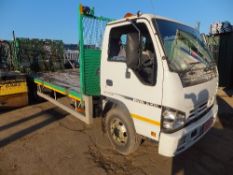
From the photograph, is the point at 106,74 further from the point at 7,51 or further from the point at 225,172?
the point at 7,51

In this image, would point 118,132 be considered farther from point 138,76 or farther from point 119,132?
point 138,76

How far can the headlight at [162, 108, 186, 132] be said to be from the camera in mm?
2471

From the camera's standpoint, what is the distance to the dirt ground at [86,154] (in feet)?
9.85

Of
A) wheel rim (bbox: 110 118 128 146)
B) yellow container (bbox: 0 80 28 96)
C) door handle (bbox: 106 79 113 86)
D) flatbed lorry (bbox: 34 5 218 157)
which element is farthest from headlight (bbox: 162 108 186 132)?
yellow container (bbox: 0 80 28 96)

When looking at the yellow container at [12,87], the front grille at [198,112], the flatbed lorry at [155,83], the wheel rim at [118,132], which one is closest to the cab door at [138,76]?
the flatbed lorry at [155,83]

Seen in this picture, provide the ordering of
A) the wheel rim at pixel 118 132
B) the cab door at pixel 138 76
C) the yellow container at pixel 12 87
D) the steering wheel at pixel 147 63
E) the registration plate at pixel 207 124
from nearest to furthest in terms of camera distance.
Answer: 1. the cab door at pixel 138 76
2. the steering wheel at pixel 147 63
3. the registration plate at pixel 207 124
4. the wheel rim at pixel 118 132
5. the yellow container at pixel 12 87

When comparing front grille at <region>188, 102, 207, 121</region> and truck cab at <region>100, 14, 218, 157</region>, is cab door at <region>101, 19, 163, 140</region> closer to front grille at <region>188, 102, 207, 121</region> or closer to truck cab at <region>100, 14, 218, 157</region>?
truck cab at <region>100, 14, 218, 157</region>

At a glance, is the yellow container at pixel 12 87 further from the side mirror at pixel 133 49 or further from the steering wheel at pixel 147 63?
the steering wheel at pixel 147 63

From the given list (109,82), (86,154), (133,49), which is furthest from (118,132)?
(133,49)

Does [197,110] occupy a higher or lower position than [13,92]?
higher

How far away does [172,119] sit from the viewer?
247cm

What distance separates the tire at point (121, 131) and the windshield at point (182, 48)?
44.2 inches

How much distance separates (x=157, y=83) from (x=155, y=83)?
0.03 meters

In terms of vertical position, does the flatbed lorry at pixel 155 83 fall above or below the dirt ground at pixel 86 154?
above
